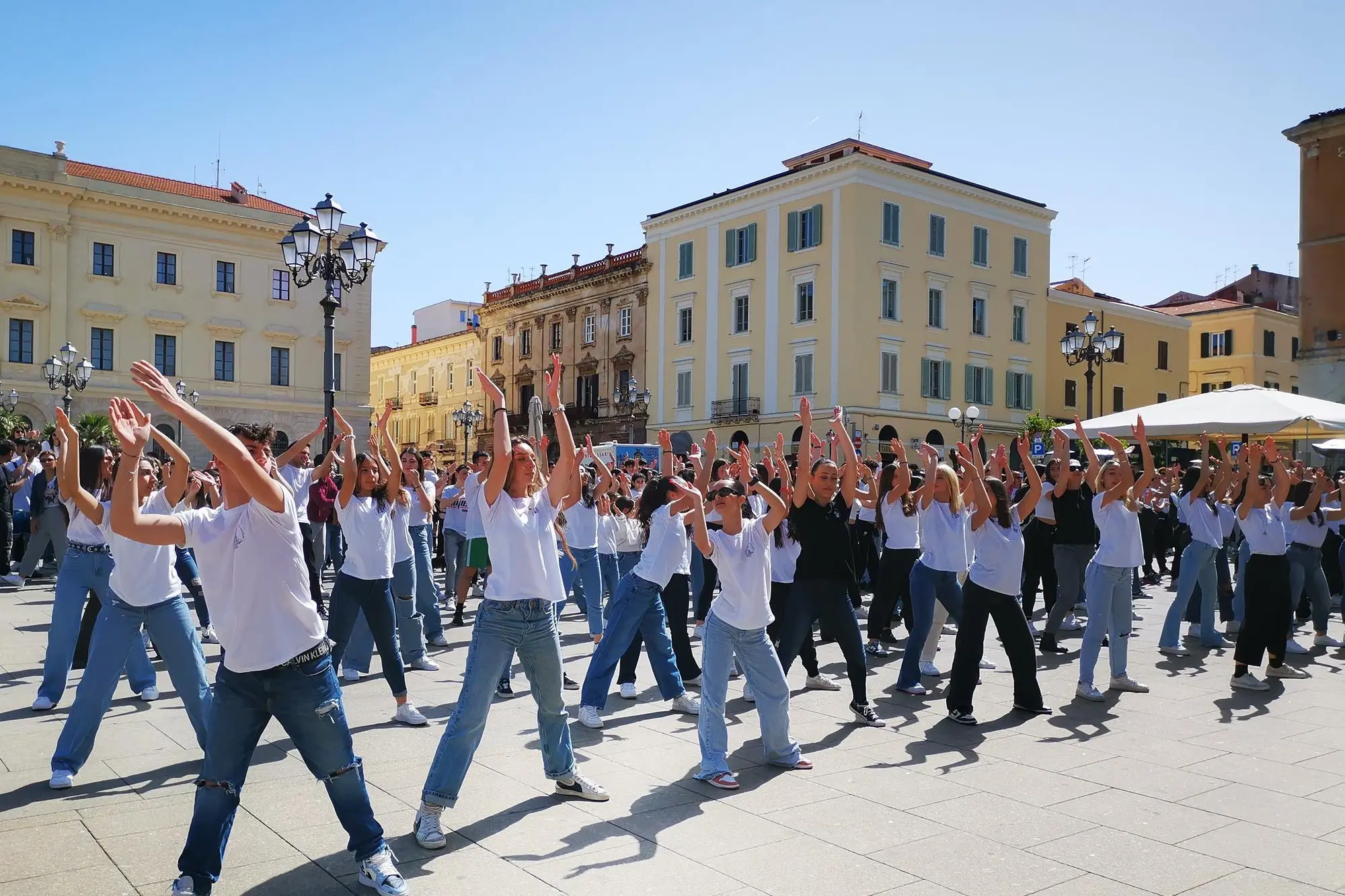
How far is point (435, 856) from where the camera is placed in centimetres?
475

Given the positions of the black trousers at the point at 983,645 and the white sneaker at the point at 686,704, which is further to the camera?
the white sneaker at the point at 686,704

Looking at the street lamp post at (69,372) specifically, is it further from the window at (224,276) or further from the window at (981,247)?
the window at (981,247)

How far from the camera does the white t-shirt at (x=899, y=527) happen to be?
9.76m

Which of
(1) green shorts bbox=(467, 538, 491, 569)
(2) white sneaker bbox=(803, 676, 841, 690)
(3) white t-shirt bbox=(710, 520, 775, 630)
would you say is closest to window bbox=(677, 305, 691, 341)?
(2) white sneaker bbox=(803, 676, 841, 690)

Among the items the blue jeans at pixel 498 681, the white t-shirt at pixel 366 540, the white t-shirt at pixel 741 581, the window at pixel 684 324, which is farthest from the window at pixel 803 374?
the blue jeans at pixel 498 681

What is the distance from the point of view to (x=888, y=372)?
42.6 meters

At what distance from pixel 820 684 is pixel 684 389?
3967cm

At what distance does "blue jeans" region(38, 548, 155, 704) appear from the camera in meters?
7.23

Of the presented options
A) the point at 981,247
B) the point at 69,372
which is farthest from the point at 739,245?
the point at 69,372

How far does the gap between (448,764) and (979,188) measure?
145 ft

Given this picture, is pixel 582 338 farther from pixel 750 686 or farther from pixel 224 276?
pixel 750 686

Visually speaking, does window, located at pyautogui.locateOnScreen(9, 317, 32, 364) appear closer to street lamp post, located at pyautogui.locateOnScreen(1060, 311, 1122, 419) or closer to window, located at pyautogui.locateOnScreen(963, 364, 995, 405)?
window, located at pyautogui.locateOnScreen(963, 364, 995, 405)

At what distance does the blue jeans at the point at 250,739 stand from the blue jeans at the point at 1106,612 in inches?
→ 240

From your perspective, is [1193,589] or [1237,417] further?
[1237,417]
